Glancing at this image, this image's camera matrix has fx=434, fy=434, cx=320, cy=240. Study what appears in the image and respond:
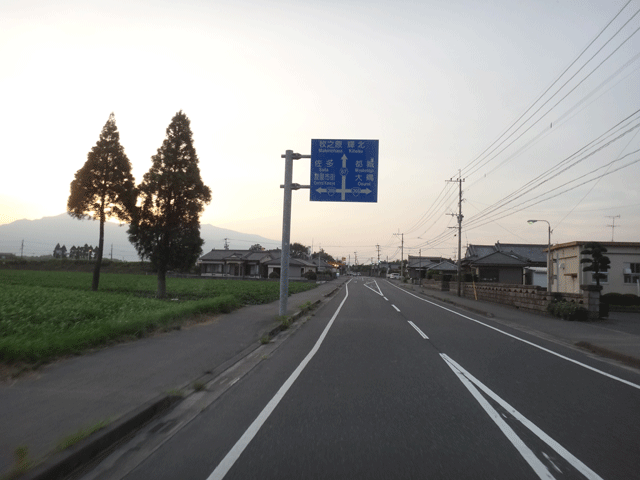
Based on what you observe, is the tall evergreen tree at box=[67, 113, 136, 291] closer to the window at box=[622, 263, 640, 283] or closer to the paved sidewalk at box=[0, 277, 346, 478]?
the paved sidewalk at box=[0, 277, 346, 478]

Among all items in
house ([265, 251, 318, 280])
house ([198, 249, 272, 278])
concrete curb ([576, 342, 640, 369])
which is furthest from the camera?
house ([198, 249, 272, 278])

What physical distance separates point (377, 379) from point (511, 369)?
254cm

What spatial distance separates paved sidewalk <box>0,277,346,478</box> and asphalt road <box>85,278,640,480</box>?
74cm

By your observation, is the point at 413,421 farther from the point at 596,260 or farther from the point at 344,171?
the point at 596,260

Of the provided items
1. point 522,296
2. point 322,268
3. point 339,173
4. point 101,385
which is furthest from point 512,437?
point 322,268

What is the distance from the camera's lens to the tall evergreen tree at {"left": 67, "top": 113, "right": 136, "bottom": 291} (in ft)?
83.4

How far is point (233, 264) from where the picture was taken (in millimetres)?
73875

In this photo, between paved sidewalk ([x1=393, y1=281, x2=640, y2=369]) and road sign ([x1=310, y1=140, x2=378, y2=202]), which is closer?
paved sidewalk ([x1=393, y1=281, x2=640, y2=369])

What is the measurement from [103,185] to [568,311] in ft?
81.4

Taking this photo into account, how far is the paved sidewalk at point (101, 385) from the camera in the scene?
3836 millimetres

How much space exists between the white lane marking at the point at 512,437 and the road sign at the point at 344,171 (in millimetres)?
9063

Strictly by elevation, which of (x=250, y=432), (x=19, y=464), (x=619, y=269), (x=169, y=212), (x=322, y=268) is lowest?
(x=250, y=432)

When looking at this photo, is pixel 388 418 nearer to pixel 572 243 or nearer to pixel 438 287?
pixel 572 243

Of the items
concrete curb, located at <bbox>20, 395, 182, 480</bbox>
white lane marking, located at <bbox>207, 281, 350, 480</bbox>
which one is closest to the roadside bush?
white lane marking, located at <bbox>207, 281, 350, 480</bbox>
